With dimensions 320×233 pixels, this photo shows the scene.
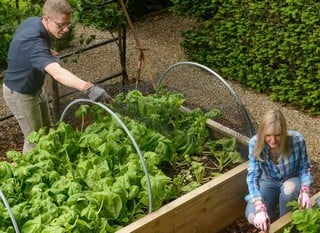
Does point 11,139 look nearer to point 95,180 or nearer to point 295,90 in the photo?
point 95,180

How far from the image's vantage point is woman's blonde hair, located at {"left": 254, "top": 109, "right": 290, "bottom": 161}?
12.7ft

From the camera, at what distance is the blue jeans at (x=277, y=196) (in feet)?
13.6

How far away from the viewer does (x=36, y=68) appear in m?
4.43

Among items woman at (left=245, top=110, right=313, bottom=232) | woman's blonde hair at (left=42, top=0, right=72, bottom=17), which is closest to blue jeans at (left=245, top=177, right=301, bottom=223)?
woman at (left=245, top=110, right=313, bottom=232)

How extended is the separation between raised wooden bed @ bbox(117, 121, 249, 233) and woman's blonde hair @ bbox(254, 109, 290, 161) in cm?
48

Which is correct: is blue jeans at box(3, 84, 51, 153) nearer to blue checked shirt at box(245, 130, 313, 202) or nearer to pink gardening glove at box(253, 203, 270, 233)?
blue checked shirt at box(245, 130, 313, 202)

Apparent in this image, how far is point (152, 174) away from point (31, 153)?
2.89 ft

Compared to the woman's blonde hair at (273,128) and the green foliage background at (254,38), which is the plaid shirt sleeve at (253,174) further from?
the green foliage background at (254,38)

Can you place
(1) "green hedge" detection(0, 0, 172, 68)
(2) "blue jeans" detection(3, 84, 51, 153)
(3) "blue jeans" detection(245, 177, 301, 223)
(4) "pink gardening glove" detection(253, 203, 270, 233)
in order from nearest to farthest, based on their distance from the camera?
(4) "pink gardening glove" detection(253, 203, 270, 233), (3) "blue jeans" detection(245, 177, 301, 223), (2) "blue jeans" detection(3, 84, 51, 153), (1) "green hedge" detection(0, 0, 172, 68)

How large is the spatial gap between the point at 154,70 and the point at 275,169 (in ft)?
12.0

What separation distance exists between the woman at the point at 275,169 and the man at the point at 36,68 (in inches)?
42.4

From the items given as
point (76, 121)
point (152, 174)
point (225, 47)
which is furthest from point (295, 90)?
point (152, 174)

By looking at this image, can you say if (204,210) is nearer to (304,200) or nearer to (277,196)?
(277,196)

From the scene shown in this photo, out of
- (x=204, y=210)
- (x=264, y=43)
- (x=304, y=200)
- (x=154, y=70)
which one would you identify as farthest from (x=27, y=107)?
(x=154, y=70)
